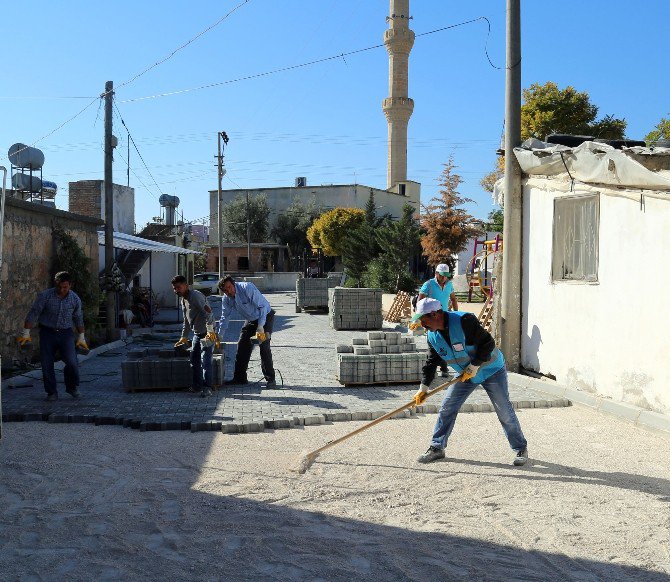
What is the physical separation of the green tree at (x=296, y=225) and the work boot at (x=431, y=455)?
51.8 metres

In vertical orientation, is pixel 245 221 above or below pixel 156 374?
above

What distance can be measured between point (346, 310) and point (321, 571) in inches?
561

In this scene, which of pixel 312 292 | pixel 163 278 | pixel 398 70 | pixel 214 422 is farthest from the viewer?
pixel 398 70

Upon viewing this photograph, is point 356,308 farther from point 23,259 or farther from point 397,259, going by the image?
point 397,259

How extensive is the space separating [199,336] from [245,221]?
169 feet

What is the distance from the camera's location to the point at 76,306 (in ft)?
28.8

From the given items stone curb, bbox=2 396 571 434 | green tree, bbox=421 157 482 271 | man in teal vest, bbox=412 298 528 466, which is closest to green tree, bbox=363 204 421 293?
green tree, bbox=421 157 482 271

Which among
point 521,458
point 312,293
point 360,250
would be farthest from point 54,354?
point 360,250

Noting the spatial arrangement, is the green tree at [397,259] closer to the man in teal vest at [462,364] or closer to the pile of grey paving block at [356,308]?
the pile of grey paving block at [356,308]

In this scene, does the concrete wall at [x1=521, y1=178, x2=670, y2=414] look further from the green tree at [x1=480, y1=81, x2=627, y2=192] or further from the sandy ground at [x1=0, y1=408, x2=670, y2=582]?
the green tree at [x1=480, y1=81, x2=627, y2=192]

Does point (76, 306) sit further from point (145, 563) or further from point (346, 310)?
point (346, 310)

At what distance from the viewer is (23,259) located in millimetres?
11367

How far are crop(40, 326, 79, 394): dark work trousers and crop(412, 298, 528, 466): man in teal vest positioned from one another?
187 inches

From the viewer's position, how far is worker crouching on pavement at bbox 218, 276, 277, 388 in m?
9.45
